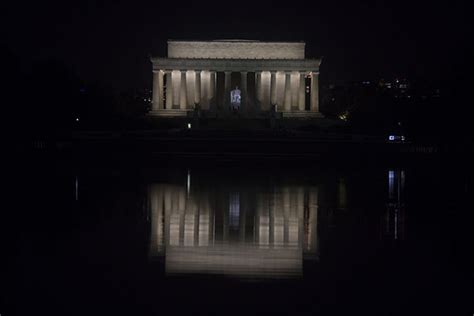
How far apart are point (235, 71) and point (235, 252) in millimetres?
82029

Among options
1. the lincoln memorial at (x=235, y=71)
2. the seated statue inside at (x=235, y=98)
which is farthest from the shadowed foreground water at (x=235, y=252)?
the seated statue inside at (x=235, y=98)

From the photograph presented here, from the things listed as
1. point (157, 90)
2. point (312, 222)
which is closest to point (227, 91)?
point (157, 90)

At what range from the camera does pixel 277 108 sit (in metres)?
95.9

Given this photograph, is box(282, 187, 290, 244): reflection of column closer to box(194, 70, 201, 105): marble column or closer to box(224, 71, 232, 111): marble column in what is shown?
box(224, 71, 232, 111): marble column

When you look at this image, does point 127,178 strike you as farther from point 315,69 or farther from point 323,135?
point 315,69

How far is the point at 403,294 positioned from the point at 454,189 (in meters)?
18.2

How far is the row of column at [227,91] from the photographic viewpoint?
97125 mm

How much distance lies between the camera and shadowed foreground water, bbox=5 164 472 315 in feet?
40.0

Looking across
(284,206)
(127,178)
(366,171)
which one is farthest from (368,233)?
(366,171)

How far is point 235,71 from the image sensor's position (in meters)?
97.3

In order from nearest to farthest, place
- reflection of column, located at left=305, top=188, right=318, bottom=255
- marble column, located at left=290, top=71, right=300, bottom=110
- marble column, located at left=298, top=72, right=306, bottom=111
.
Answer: reflection of column, located at left=305, top=188, right=318, bottom=255 < marble column, located at left=298, top=72, right=306, bottom=111 < marble column, located at left=290, top=71, right=300, bottom=110

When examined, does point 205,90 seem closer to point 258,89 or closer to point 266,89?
point 258,89

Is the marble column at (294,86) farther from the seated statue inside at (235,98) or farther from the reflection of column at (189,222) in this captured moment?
the reflection of column at (189,222)

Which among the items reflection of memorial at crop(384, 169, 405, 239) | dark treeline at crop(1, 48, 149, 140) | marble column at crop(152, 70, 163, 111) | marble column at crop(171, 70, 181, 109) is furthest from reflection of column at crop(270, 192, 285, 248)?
marble column at crop(171, 70, 181, 109)
